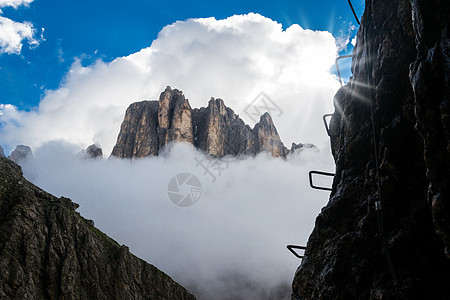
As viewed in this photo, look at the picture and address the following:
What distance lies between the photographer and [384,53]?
807cm

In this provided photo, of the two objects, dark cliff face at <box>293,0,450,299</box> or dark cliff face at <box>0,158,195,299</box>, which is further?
dark cliff face at <box>0,158,195,299</box>

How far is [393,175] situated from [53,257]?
319 feet

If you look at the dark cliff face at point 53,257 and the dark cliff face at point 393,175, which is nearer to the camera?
the dark cliff face at point 393,175

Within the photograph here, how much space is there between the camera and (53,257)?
85438 mm

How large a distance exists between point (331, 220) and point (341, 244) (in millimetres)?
1178

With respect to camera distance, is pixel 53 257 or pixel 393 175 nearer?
pixel 393 175

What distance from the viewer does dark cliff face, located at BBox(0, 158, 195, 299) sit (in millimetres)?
76188

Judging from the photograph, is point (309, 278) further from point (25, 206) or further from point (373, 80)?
point (25, 206)

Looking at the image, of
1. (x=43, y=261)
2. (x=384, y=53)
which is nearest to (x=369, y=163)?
(x=384, y=53)

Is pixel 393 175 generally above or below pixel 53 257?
below

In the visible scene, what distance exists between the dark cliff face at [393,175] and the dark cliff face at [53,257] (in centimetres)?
8161

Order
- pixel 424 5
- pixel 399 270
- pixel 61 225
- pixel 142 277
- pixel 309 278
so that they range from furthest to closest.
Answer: pixel 142 277, pixel 61 225, pixel 309 278, pixel 399 270, pixel 424 5

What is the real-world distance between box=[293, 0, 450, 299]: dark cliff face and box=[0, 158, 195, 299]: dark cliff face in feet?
268

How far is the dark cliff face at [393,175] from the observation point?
5244 millimetres
